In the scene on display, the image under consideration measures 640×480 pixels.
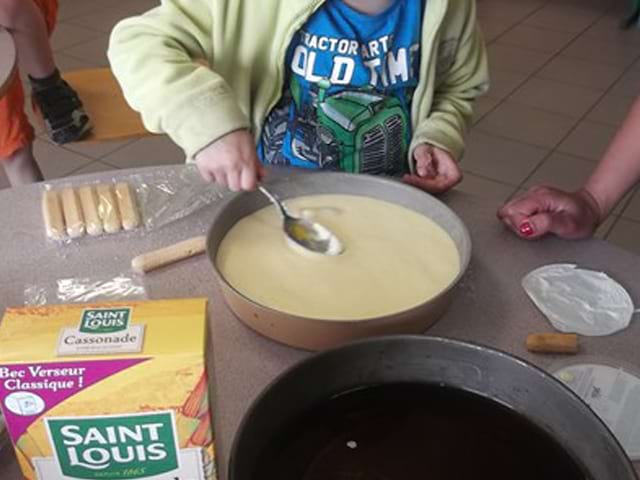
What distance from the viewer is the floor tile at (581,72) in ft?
10.0

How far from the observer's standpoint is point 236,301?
0.67m

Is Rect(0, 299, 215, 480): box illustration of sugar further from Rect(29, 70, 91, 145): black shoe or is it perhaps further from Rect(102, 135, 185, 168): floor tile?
Rect(102, 135, 185, 168): floor tile

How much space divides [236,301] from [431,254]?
221 millimetres

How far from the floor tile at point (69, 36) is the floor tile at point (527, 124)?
1724 millimetres

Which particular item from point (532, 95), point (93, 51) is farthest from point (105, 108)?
point (532, 95)

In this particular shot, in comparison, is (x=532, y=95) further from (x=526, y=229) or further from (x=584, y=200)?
(x=526, y=229)

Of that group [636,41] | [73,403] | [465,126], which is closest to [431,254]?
[465,126]

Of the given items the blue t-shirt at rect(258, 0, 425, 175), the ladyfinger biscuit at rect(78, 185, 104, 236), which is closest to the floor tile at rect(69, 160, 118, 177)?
the blue t-shirt at rect(258, 0, 425, 175)

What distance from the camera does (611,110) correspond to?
2824 mm

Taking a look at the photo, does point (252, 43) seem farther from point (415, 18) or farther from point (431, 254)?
point (431, 254)

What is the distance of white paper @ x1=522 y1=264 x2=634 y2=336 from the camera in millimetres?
724

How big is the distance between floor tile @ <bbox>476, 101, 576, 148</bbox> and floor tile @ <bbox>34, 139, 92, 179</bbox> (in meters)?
1.38

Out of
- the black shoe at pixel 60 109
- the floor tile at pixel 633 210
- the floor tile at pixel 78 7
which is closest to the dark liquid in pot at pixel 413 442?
the black shoe at pixel 60 109

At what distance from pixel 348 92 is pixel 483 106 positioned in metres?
1.96
